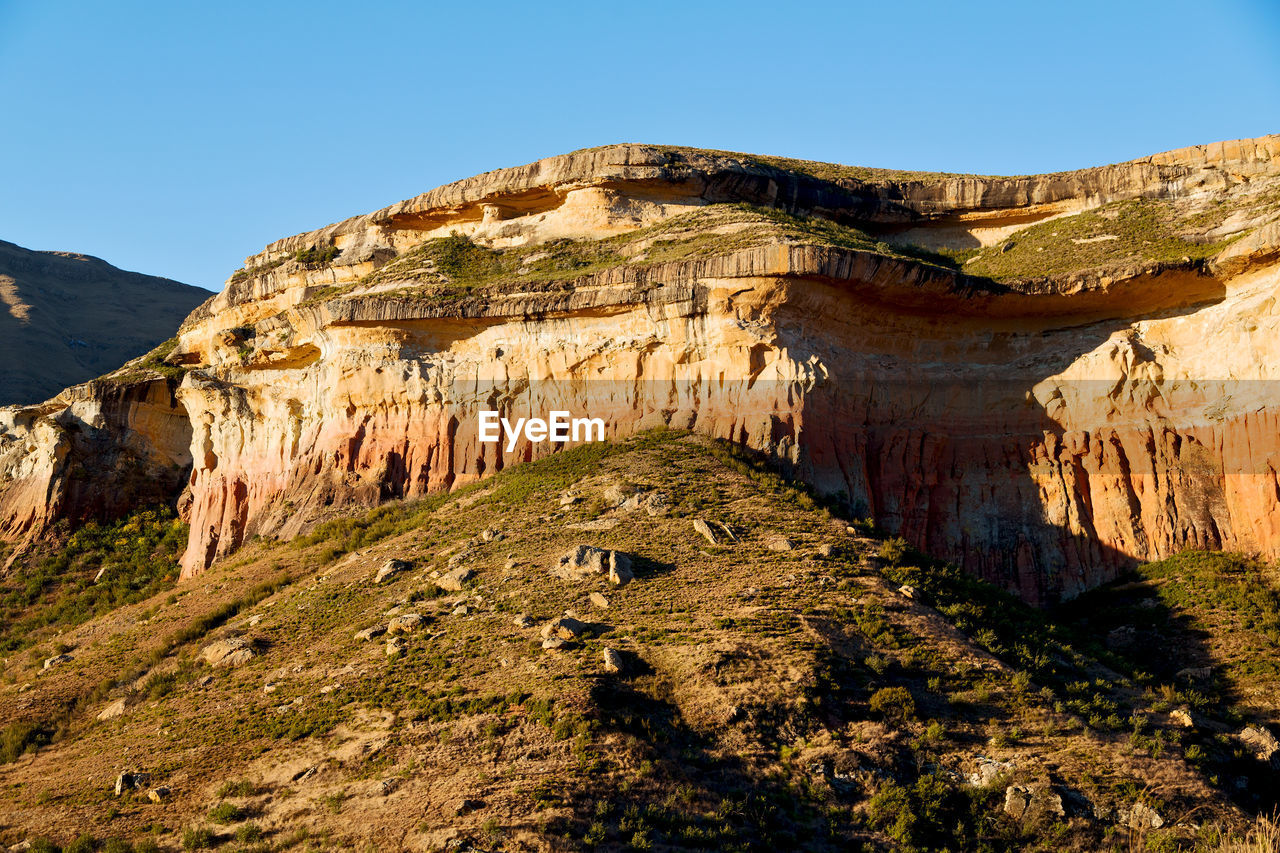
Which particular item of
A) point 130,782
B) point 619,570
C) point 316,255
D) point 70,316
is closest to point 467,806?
point 130,782

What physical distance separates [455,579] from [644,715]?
826cm

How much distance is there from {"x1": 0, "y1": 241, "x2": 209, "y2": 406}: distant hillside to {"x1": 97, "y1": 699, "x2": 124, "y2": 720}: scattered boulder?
177 feet

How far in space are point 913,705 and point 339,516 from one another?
22.1m

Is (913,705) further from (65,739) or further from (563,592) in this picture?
(65,739)

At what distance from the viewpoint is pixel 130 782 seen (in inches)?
846

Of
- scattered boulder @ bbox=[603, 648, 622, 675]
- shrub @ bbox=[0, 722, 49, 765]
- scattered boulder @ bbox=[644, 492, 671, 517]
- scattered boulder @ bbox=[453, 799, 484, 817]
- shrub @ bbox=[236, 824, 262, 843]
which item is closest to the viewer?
scattered boulder @ bbox=[453, 799, 484, 817]

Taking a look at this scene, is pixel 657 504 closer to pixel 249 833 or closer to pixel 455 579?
pixel 455 579

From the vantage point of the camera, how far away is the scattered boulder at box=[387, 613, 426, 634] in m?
25.5

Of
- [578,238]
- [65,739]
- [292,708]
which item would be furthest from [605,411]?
[65,739]

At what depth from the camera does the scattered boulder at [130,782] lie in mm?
21328

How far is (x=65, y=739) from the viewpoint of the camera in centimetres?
2606

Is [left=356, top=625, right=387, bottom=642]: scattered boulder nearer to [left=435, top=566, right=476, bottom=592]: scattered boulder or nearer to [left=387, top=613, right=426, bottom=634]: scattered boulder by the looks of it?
[left=387, top=613, right=426, bottom=634]: scattered boulder

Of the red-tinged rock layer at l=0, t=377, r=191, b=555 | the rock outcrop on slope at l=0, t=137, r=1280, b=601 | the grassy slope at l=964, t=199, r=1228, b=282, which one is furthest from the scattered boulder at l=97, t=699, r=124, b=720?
the grassy slope at l=964, t=199, r=1228, b=282

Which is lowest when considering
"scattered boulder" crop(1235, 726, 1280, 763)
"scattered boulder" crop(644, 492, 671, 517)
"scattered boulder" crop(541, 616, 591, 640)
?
"scattered boulder" crop(1235, 726, 1280, 763)
